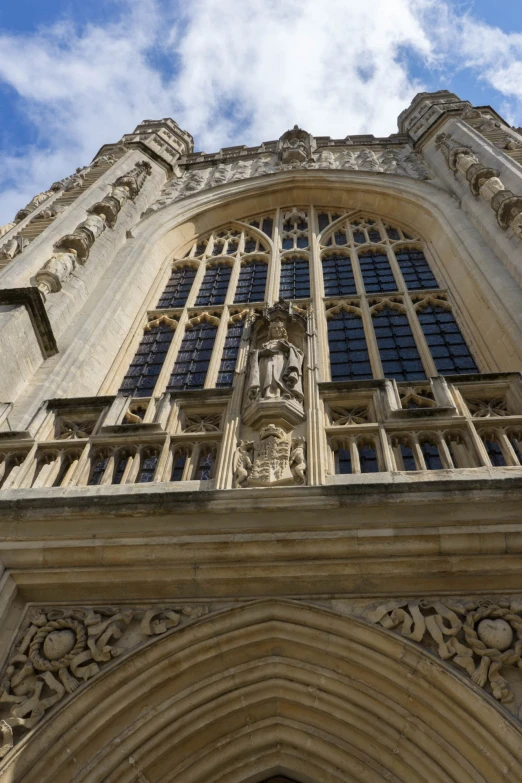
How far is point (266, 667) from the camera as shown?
501 centimetres

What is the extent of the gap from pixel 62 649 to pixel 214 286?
9062mm

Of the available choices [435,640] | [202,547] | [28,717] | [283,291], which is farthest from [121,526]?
[283,291]

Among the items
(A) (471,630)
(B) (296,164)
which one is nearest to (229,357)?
(A) (471,630)

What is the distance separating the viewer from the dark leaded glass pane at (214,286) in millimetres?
12425

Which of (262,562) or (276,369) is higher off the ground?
(276,369)

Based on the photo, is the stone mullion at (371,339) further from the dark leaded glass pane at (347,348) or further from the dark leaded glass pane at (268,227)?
the dark leaded glass pane at (268,227)

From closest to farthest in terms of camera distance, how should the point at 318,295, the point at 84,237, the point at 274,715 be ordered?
the point at 274,715
the point at 84,237
the point at 318,295

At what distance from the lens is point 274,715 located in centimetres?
492

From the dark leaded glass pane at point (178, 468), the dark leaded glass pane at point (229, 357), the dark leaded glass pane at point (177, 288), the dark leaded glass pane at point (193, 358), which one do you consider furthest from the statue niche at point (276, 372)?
the dark leaded glass pane at point (177, 288)

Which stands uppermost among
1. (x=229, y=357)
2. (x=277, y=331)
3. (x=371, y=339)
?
(x=371, y=339)

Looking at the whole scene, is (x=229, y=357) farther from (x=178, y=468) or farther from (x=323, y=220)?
(x=323, y=220)

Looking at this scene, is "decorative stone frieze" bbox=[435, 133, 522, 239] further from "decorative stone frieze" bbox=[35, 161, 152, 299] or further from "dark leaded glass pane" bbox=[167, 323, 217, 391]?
"decorative stone frieze" bbox=[35, 161, 152, 299]

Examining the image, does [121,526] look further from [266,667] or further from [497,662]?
[497,662]

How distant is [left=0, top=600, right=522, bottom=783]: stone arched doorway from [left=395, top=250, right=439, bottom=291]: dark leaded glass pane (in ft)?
26.7
